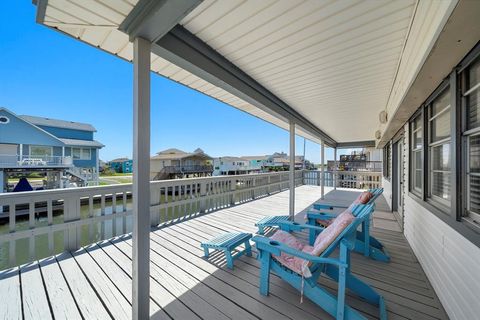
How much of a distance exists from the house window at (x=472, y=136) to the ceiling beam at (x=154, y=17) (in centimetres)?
202

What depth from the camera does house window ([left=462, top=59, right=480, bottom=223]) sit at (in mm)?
1438

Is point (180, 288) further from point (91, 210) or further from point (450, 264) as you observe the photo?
point (450, 264)

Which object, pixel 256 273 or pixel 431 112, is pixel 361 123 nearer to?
pixel 431 112

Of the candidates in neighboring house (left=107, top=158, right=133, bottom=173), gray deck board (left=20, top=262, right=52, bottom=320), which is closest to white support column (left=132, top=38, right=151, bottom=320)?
gray deck board (left=20, top=262, right=52, bottom=320)

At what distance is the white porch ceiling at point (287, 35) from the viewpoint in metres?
1.48

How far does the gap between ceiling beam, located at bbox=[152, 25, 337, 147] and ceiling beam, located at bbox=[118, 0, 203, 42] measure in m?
0.17

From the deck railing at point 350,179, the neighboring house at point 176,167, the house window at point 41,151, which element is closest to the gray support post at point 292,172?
the deck railing at point 350,179

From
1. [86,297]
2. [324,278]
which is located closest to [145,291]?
[86,297]

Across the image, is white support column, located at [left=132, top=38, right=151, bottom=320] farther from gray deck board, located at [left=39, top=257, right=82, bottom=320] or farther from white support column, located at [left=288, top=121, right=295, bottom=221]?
white support column, located at [left=288, top=121, right=295, bottom=221]

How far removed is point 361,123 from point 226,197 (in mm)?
4588

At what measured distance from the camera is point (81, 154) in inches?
608

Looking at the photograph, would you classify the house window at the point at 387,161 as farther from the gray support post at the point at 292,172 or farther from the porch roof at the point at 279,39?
the porch roof at the point at 279,39

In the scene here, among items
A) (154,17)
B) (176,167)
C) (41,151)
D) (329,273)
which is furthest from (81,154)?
(329,273)

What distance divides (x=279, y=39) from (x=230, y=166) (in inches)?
1291
